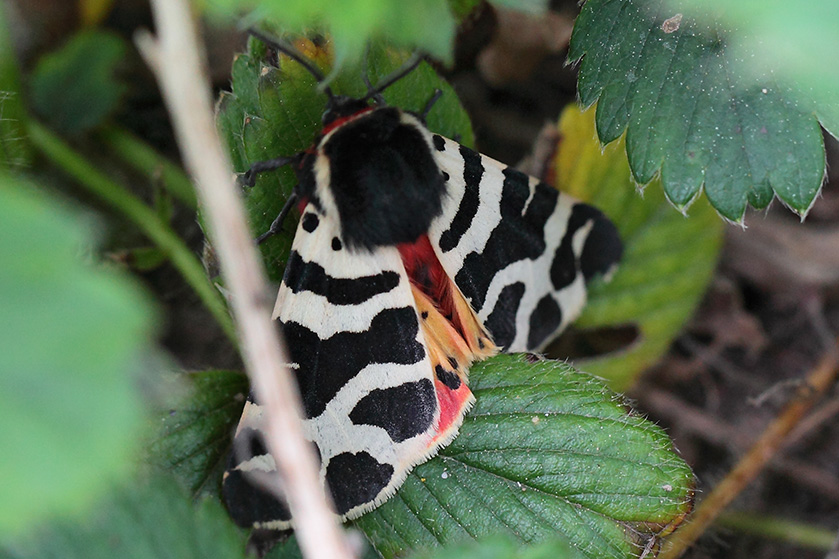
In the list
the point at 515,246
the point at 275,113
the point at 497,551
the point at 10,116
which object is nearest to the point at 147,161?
the point at 10,116

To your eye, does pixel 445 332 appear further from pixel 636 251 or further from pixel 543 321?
pixel 636 251

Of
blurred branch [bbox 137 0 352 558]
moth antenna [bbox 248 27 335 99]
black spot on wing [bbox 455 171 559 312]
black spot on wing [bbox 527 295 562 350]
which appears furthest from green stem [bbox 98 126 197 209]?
blurred branch [bbox 137 0 352 558]

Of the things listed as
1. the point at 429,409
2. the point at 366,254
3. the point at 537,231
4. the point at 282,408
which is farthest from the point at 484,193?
the point at 282,408

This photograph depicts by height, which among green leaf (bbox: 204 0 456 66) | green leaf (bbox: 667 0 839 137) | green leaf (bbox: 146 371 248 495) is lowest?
green leaf (bbox: 146 371 248 495)

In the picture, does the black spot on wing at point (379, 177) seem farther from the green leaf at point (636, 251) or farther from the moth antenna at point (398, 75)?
the green leaf at point (636, 251)

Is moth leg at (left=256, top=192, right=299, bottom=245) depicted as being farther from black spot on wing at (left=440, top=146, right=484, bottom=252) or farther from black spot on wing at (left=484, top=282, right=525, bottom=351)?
black spot on wing at (left=484, top=282, right=525, bottom=351)

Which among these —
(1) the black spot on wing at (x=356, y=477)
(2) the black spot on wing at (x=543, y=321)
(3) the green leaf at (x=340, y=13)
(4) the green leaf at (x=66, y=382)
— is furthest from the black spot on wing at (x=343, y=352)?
(4) the green leaf at (x=66, y=382)
